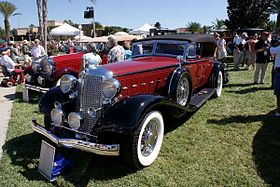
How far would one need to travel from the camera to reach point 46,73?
7598 mm

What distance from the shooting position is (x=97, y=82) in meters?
3.86

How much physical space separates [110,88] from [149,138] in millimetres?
906

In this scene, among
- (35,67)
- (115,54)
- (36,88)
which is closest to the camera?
(115,54)

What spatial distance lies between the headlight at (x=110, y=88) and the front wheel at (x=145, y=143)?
1.80 feet

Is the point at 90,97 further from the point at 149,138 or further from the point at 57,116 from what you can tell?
the point at 149,138

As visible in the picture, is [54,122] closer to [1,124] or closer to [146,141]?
[146,141]

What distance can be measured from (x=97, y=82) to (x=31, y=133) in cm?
213

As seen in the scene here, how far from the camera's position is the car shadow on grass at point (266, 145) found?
3.64 meters

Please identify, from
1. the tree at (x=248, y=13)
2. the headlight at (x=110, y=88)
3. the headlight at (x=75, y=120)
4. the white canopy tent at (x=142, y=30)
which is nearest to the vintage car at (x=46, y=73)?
the headlight at (x=75, y=120)

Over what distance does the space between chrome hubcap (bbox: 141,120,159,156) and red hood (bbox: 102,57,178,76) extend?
0.90 metres

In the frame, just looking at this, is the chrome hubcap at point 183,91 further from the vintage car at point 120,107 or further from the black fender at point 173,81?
the black fender at point 173,81

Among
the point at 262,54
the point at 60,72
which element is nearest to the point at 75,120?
the point at 60,72

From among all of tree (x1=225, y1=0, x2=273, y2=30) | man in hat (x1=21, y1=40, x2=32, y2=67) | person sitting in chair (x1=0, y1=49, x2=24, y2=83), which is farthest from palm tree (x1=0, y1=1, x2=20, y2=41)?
person sitting in chair (x1=0, y1=49, x2=24, y2=83)

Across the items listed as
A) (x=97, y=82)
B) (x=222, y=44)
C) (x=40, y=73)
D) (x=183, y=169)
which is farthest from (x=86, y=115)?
(x=222, y=44)
